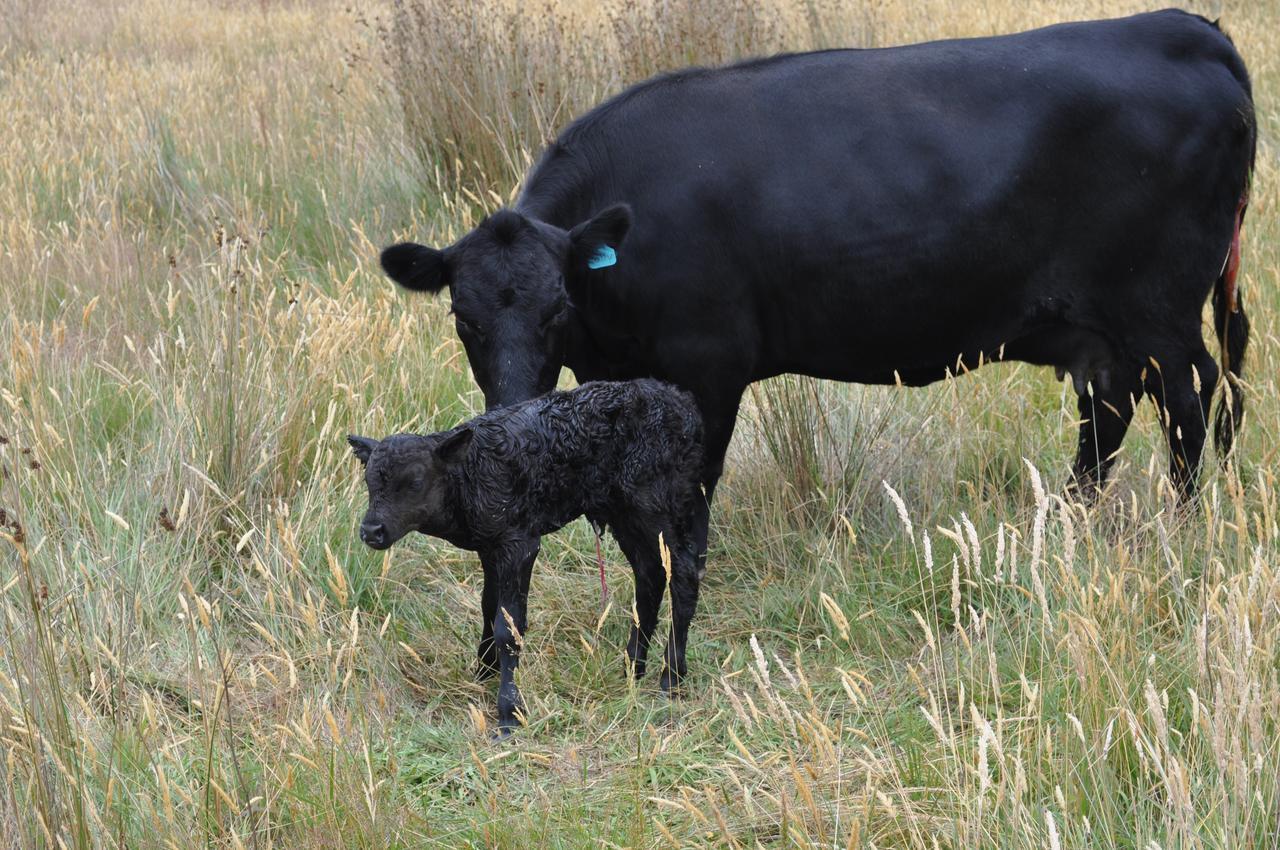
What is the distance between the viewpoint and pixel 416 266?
4211 millimetres

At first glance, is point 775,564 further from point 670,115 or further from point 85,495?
point 85,495

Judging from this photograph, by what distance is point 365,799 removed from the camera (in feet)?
8.84

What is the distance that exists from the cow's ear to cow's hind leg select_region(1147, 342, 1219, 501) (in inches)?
77.7

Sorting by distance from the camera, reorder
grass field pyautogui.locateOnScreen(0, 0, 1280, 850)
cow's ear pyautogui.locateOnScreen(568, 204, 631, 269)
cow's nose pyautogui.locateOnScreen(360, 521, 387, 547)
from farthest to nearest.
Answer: cow's ear pyautogui.locateOnScreen(568, 204, 631, 269) → cow's nose pyautogui.locateOnScreen(360, 521, 387, 547) → grass field pyautogui.locateOnScreen(0, 0, 1280, 850)

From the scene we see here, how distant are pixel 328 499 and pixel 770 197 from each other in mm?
1820

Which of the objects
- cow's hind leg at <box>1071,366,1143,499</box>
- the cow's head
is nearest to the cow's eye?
the cow's head

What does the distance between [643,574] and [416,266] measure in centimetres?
122

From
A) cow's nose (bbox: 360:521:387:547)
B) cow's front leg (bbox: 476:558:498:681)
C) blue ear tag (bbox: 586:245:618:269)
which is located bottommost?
cow's front leg (bbox: 476:558:498:681)

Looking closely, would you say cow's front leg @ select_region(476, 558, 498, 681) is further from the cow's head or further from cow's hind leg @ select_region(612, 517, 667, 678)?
the cow's head

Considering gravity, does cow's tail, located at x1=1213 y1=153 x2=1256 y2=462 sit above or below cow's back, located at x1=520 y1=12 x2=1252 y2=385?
below

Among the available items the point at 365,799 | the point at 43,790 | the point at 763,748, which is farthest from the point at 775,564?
the point at 43,790

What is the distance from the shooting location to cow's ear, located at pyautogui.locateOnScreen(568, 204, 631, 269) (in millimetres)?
4078

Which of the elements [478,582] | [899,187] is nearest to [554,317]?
[478,582]

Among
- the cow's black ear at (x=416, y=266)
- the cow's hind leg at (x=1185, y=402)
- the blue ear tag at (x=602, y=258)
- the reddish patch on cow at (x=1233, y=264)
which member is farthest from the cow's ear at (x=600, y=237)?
the reddish patch on cow at (x=1233, y=264)
